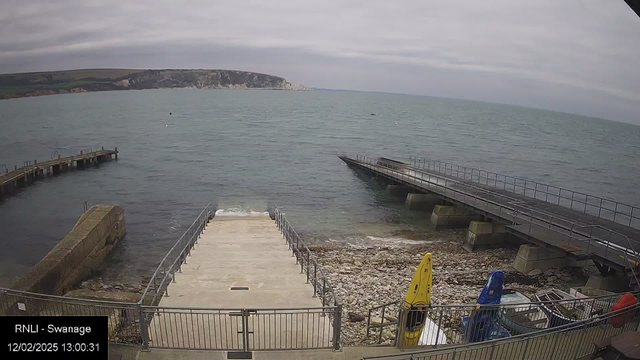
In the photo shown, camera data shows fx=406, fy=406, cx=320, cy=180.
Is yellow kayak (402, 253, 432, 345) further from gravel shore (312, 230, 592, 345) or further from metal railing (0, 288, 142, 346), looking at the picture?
metal railing (0, 288, 142, 346)

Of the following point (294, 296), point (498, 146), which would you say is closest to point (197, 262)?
point (294, 296)

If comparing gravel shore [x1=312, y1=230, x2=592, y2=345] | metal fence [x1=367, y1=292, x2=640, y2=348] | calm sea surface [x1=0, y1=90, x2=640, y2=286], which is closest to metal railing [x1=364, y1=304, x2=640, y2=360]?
metal fence [x1=367, y1=292, x2=640, y2=348]

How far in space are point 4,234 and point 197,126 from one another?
2972 inches

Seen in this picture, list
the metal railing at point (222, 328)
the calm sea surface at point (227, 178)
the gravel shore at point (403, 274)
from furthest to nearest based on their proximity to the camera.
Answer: the calm sea surface at point (227, 178) → the gravel shore at point (403, 274) → the metal railing at point (222, 328)

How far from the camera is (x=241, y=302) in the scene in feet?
35.9

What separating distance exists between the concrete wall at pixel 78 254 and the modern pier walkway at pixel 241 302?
5563mm

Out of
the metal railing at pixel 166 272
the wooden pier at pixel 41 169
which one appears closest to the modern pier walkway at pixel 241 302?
the metal railing at pixel 166 272

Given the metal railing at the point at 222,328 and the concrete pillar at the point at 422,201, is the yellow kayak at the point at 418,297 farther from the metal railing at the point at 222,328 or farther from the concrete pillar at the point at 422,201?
the concrete pillar at the point at 422,201

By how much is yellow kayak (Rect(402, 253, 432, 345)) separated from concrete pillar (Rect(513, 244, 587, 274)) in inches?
498

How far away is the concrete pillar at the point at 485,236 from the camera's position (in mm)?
23359

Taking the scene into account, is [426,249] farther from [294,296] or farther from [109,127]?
[109,127]

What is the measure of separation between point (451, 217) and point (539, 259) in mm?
8782

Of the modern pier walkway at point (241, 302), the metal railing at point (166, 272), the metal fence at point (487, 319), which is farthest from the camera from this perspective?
the metal railing at point (166, 272)

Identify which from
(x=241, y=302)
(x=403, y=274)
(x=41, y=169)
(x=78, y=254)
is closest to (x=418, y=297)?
(x=241, y=302)
